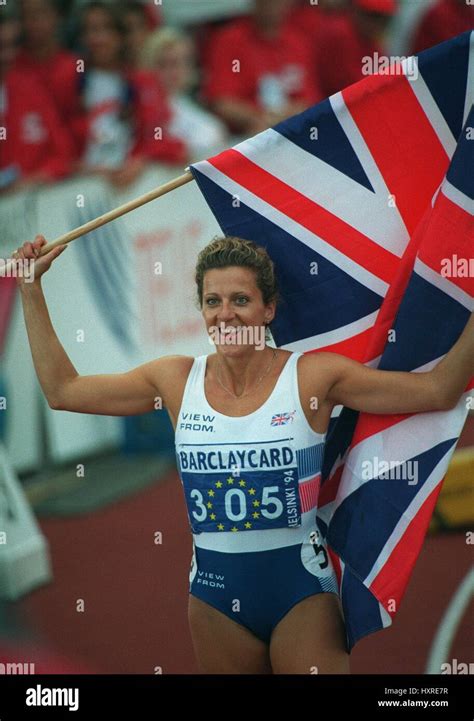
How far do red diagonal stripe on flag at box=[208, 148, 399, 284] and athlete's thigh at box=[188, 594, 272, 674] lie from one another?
3.88ft

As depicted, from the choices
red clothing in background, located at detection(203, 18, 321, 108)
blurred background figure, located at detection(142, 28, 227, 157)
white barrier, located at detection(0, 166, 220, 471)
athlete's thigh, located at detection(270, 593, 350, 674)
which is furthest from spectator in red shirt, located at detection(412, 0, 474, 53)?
athlete's thigh, located at detection(270, 593, 350, 674)

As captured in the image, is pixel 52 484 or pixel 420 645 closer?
pixel 420 645

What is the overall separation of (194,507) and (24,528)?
2882 millimetres

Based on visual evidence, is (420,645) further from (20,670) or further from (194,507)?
(194,507)

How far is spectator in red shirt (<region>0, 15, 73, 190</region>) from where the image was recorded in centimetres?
646

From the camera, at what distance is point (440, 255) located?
3.76m

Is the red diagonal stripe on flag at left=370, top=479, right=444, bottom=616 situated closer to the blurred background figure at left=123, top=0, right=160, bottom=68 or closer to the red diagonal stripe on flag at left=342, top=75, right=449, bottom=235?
the red diagonal stripe on flag at left=342, top=75, right=449, bottom=235

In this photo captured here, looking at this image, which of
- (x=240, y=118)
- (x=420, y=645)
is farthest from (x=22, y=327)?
(x=420, y=645)

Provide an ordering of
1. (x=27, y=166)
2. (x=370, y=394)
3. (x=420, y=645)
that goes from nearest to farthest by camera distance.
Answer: (x=370, y=394)
(x=420, y=645)
(x=27, y=166)

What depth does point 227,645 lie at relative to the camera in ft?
12.0

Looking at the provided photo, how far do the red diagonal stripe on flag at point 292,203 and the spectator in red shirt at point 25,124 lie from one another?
2.62 meters

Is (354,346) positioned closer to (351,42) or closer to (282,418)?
(282,418)
